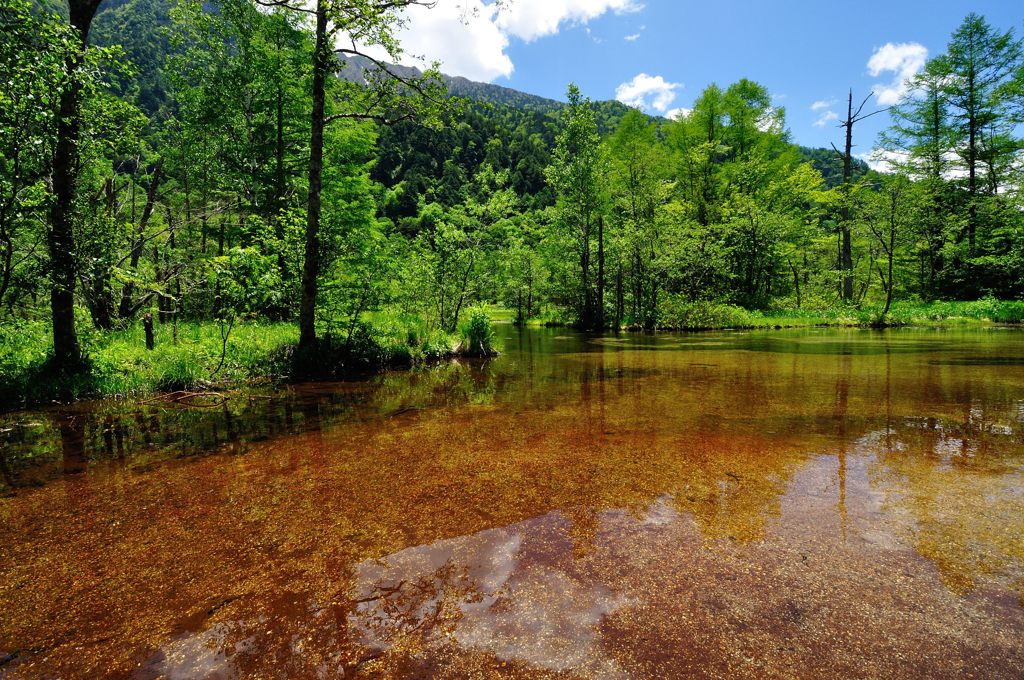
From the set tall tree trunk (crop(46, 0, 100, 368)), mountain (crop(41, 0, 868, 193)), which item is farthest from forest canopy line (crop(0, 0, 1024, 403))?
mountain (crop(41, 0, 868, 193))

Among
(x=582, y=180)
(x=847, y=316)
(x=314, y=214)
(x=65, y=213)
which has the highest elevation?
(x=582, y=180)

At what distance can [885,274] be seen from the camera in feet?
97.1

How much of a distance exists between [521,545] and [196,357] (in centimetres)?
782

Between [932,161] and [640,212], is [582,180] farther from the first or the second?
[932,161]

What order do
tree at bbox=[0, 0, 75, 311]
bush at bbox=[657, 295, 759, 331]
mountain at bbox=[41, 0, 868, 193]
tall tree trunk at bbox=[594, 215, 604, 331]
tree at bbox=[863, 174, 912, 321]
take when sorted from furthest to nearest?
mountain at bbox=[41, 0, 868, 193] < tall tree trunk at bbox=[594, 215, 604, 331] < bush at bbox=[657, 295, 759, 331] < tree at bbox=[863, 174, 912, 321] < tree at bbox=[0, 0, 75, 311]

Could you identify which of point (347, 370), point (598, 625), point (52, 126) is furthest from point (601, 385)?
point (52, 126)

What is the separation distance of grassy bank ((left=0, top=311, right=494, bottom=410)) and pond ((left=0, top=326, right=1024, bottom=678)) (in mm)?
1433

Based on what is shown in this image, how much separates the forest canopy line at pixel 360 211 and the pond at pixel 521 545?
3.23 metres

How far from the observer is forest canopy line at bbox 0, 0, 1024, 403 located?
6.72 meters

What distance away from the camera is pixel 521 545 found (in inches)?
102

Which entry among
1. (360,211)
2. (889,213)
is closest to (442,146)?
(360,211)

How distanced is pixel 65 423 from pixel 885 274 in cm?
3878

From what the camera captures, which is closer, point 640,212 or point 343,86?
point 343,86

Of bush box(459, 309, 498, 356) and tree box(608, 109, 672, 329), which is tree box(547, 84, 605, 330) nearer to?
tree box(608, 109, 672, 329)
